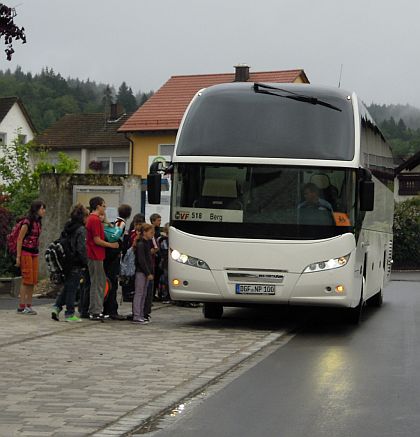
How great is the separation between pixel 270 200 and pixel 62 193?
8.88 meters

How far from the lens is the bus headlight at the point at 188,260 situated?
54.2 ft

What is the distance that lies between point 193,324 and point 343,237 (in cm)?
296

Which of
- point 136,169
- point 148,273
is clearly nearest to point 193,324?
point 148,273

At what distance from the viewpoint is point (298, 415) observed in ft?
29.1

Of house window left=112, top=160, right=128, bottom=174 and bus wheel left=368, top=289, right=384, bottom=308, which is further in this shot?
house window left=112, top=160, right=128, bottom=174

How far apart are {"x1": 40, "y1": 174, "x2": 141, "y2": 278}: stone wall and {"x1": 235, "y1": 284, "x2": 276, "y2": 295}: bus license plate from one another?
804 centimetres

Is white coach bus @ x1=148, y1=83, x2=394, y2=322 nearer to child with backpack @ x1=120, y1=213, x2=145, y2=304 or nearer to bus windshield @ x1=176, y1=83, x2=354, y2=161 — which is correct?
bus windshield @ x1=176, y1=83, x2=354, y2=161

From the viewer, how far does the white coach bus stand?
641 inches

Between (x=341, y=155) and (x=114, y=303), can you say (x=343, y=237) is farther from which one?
(x=114, y=303)

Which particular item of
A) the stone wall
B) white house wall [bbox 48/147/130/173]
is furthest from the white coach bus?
white house wall [bbox 48/147/130/173]

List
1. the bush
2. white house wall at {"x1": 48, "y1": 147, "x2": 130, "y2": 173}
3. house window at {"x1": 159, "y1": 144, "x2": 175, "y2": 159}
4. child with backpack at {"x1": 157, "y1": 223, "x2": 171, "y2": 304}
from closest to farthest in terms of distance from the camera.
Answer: child with backpack at {"x1": 157, "y1": 223, "x2": 171, "y2": 304}
the bush
house window at {"x1": 159, "y1": 144, "x2": 175, "y2": 159}
white house wall at {"x1": 48, "y1": 147, "x2": 130, "y2": 173}

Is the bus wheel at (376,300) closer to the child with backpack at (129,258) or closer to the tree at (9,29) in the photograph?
the child with backpack at (129,258)

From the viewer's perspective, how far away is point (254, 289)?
53.8 feet

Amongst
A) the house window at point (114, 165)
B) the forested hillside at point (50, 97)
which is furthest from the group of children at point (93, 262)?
the forested hillside at point (50, 97)
